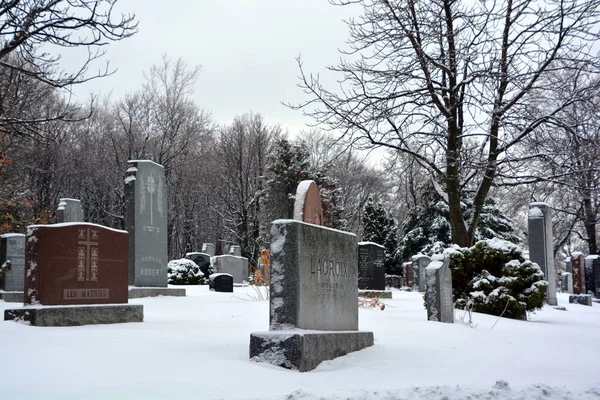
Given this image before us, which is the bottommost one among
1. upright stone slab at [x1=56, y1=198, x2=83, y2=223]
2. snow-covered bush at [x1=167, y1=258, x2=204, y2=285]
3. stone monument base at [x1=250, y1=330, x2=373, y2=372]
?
stone monument base at [x1=250, y1=330, x2=373, y2=372]

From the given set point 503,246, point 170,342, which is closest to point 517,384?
point 170,342

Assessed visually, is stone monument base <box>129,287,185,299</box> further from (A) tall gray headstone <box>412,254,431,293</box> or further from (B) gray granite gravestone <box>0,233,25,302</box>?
(A) tall gray headstone <box>412,254,431,293</box>

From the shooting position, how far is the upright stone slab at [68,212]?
824 inches

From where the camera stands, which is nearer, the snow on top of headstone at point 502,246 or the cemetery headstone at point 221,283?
the snow on top of headstone at point 502,246

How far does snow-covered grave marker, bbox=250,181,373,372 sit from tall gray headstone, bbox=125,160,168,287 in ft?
30.2

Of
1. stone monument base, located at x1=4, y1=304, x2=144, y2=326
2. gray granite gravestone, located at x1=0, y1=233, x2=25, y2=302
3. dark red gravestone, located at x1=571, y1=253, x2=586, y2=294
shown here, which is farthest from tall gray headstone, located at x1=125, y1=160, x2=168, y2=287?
dark red gravestone, located at x1=571, y1=253, x2=586, y2=294

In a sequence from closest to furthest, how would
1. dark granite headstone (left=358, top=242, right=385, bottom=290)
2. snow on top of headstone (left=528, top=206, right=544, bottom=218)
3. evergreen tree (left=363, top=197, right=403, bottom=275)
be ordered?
snow on top of headstone (left=528, top=206, right=544, bottom=218), dark granite headstone (left=358, top=242, right=385, bottom=290), evergreen tree (left=363, top=197, right=403, bottom=275)

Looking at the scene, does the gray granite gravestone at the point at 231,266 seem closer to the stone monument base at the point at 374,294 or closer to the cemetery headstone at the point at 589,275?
the stone monument base at the point at 374,294

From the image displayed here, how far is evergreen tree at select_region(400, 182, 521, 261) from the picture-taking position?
123 ft

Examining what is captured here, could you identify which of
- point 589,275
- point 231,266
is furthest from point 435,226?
point 231,266

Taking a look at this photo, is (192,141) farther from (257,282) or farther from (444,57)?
(444,57)

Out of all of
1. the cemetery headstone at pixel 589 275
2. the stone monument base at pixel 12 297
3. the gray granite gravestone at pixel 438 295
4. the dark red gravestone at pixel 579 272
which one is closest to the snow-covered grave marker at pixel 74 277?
the gray granite gravestone at pixel 438 295

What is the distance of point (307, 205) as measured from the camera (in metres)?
8.11

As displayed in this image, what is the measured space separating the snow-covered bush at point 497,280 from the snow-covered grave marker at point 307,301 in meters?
6.64
